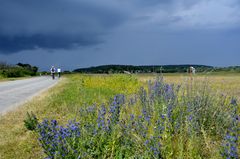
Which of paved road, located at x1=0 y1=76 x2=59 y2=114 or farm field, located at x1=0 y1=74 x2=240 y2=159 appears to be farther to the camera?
paved road, located at x1=0 y1=76 x2=59 y2=114

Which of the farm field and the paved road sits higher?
the farm field

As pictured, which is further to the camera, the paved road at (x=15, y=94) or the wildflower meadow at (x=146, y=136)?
the paved road at (x=15, y=94)

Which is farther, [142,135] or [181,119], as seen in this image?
[181,119]

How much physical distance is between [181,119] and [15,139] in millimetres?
3290

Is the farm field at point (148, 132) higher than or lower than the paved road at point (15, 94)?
higher

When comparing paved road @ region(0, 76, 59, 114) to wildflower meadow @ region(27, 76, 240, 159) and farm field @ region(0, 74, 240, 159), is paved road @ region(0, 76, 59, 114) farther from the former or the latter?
wildflower meadow @ region(27, 76, 240, 159)

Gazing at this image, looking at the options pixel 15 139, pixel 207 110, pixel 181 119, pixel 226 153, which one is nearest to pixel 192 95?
pixel 207 110

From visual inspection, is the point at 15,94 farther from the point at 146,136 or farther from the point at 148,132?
the point at 146,136

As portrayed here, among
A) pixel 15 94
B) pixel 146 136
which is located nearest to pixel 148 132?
pixel 146 136

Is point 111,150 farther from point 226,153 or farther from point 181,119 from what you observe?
point 226,153

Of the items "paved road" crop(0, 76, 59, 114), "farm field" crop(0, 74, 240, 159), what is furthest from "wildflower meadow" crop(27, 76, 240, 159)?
"paved road" crop(0, 76, 59, 114)

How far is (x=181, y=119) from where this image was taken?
5270mm

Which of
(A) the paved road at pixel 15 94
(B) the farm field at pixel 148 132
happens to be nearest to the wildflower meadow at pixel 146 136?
(B) the farm field at pixel 148 132

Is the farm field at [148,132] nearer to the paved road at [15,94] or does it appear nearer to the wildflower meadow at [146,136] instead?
the wildflower meadow at [146,136]
